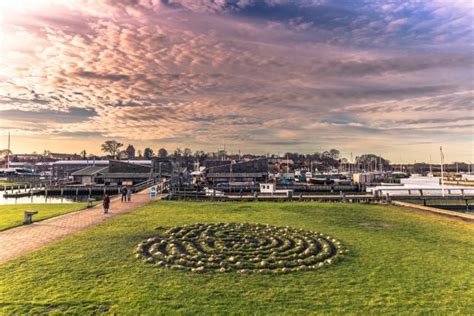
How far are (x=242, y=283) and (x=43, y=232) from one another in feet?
43.1

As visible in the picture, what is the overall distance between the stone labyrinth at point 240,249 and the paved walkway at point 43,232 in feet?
16.8

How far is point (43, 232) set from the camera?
16.5 meters

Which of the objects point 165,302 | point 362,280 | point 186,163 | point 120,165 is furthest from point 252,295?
point 186,163

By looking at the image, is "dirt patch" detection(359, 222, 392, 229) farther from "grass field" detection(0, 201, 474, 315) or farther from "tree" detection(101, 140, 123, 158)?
"tree" detection(101, 140, 123, 158)

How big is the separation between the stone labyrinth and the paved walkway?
16.8ft

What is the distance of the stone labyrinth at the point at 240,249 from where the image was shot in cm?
1127

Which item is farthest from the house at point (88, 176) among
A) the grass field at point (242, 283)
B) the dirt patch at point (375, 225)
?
the dirt patch at point (375, 225)

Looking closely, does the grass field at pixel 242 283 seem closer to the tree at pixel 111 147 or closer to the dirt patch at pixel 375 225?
the dirt patch at pixel 375 225

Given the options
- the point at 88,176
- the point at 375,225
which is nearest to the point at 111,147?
the point at 88,176

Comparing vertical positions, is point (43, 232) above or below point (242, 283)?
above

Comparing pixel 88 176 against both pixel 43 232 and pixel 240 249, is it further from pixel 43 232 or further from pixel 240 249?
pixel 240 249

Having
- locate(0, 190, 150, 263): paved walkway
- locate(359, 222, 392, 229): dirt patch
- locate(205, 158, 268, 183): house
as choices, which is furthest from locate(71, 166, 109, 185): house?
locate(359, 222, 392, 229): dirt patch

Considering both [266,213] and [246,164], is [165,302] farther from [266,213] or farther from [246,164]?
[246,164]

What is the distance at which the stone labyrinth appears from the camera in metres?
11.3
